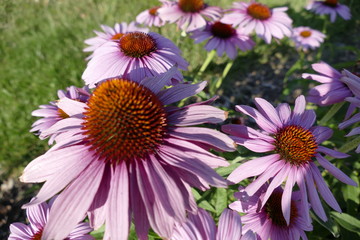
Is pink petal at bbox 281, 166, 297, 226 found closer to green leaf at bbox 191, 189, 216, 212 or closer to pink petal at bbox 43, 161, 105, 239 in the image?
green leaf at bbox 191, 189, 216, 212

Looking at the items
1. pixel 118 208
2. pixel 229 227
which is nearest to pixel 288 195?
pixel 229 227

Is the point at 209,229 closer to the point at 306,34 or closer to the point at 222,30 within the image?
the point at 222,30

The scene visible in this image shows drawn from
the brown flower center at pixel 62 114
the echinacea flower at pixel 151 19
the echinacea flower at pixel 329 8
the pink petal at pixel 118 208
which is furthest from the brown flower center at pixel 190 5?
the echinacea flower at pixel 329 8

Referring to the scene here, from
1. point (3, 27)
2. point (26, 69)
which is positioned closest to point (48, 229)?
point (26, 69)

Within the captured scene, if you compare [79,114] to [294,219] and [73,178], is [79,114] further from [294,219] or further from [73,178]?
[294,219]

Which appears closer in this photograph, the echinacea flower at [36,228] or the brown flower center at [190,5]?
the echinacea flower at [36,228]

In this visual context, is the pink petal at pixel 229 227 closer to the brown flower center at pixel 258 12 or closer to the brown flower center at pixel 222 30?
the brown flower center at pixel 222 30
